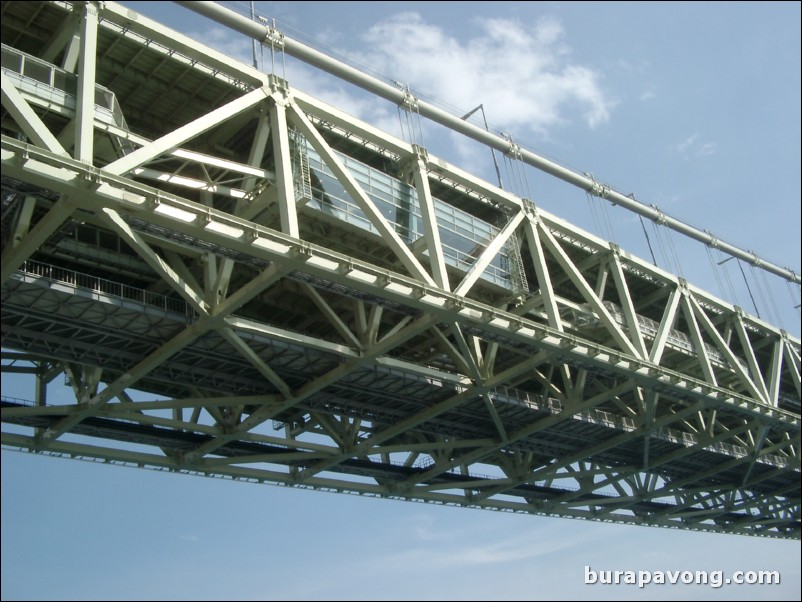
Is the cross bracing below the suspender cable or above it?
below

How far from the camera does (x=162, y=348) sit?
26.7 metres

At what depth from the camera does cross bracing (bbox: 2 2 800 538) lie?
73.2ft

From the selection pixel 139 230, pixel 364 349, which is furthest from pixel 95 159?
pixel 364 349

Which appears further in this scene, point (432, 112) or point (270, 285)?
point (432, 112)

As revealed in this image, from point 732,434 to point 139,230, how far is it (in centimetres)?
3626

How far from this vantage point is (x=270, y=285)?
2814 centimetres

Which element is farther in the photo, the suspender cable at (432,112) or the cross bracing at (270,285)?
the suspender cable at (432,112)

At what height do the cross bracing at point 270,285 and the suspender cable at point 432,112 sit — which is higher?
the suspender cable at point 432,112

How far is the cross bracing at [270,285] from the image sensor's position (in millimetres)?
22297

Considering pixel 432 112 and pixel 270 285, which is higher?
pixel 432 112

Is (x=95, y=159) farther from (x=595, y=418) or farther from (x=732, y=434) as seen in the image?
(x=732, y=434)

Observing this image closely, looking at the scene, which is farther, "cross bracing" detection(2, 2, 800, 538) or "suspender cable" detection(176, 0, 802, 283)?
"suspender cable" detection(176, 0, 802, 283)

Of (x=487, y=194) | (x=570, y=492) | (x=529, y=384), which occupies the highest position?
(x=487, y=194)

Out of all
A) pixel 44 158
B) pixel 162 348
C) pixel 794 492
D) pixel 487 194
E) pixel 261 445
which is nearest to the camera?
pixel 44 158
